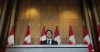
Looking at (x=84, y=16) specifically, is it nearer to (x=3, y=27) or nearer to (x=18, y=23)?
(x=18, y=23)

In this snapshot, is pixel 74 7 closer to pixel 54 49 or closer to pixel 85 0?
pixel 85 0

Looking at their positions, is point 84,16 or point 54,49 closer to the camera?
point 54,49

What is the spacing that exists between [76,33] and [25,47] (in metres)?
3.88

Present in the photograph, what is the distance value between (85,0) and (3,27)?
397 cm

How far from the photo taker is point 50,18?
399 inches

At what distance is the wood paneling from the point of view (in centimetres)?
985

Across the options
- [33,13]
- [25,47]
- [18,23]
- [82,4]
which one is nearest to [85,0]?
[82,4]

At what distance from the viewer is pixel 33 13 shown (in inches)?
400

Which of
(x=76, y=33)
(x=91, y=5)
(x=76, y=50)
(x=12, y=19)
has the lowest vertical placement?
(x=76, y=50)

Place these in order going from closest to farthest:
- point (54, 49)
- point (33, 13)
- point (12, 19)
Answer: point (54, 49)
point (12, 19)
point (33, 13)

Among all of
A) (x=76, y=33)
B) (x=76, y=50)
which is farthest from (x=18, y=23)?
(x=76, y=50)

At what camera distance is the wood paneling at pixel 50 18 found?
9852 mm

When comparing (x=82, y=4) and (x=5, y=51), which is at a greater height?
(x=82, y=4)

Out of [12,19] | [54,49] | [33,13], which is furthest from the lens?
[33,13]
